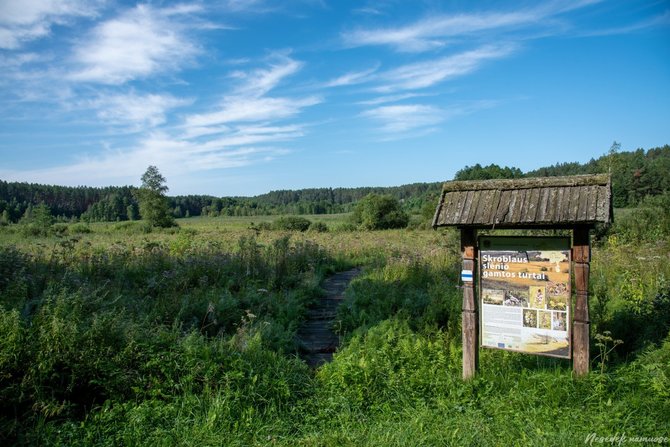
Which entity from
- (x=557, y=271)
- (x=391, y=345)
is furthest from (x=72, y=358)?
(x=557, y=271)

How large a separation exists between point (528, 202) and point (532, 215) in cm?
23

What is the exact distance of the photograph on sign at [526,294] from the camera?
5160 millimetres

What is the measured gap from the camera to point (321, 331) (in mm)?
8219

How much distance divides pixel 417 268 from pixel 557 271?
6.39 metres

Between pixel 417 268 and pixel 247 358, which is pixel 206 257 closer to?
pixel 417 268

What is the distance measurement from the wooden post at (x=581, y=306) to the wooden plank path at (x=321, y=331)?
3.43 meters

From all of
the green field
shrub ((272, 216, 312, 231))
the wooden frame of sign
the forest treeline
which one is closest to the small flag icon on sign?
the wooden frame of sign

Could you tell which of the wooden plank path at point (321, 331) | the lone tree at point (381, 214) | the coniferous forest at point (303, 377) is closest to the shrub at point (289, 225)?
the lone tree at point (381, 214)

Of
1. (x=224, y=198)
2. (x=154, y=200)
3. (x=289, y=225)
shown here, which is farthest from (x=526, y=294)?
(x=224, y=198)

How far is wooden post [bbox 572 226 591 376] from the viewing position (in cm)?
509

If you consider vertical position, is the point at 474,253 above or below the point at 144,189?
below

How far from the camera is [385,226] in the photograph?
152 ft

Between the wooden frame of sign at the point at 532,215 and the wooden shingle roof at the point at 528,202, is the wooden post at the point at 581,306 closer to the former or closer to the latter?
the wooden frame of sign at the point at 532,215

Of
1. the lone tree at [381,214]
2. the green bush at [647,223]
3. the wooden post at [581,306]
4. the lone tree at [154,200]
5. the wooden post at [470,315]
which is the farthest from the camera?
the lone tree at [154,200]
